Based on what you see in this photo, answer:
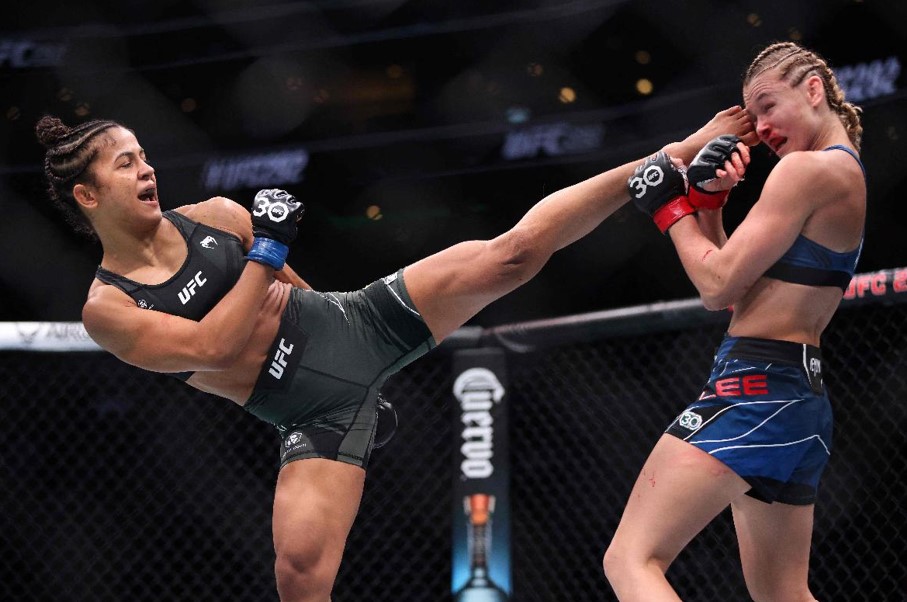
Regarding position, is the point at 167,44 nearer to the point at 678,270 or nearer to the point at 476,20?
the point at 476,20

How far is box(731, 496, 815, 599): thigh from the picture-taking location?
1860 mm

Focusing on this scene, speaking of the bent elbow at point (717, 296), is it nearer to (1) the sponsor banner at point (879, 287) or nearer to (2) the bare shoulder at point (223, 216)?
(1) the sponsor banner at point (879, 287)

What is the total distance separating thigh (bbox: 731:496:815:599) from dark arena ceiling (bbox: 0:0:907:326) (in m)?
1.93

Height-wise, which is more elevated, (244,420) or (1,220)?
(1,220)

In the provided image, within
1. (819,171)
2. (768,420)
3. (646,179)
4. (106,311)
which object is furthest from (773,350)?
(106,311)

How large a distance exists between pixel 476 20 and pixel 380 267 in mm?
1056

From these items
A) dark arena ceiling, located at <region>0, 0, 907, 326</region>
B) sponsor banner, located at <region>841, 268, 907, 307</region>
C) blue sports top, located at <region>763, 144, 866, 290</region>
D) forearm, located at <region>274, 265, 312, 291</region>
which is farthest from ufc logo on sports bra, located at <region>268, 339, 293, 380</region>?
dark arena ceiling, located at <region>0, 0, 907, 326</region>

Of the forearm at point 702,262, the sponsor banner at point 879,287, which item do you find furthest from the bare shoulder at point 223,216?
the sponsor banner at point 879,287

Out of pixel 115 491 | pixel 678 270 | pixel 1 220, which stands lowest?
pixel 115 491

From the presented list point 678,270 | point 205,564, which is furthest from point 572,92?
point 205,564

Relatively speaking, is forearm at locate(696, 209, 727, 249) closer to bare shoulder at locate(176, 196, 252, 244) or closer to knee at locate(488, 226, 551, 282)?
knee at locate(488, 226, 551, 282)

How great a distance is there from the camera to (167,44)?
14.3ft

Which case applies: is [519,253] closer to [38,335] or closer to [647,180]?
[647,180]

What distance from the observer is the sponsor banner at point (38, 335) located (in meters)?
3.18
